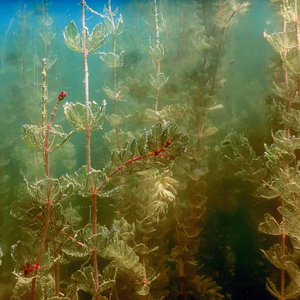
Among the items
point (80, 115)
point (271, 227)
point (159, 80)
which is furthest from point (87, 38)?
point (271, 227)

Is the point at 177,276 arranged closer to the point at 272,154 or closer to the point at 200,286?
the point at 200,286

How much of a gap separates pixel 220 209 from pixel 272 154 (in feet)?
4.00

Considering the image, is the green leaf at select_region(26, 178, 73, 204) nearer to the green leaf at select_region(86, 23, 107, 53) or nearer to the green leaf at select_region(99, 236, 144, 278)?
the green leaf at select_region(99, 236, 144, 278)

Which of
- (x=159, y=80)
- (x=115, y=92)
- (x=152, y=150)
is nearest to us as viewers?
(x=152, y=150)

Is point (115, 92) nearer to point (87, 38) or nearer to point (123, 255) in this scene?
point (87, 38)

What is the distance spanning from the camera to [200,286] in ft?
8.90

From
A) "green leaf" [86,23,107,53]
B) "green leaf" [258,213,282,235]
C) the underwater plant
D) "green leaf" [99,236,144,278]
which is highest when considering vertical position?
"green leaf" [86,23,107,53]

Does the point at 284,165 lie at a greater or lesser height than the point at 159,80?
lesser

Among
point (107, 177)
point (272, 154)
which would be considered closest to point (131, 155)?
point (107, 177)

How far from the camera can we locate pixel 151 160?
1.40 meters

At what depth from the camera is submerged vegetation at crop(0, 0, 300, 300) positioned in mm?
1613

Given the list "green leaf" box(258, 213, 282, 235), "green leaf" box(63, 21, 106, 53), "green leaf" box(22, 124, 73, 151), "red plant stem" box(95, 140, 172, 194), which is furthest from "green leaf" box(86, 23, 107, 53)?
"green leaf" box(258, 213, 282, 235)

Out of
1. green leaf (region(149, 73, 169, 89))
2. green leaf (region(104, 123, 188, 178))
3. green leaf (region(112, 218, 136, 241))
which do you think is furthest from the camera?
green leaf (region(149, 73, 169, 89))

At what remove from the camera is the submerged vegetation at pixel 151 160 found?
1.61 metres
